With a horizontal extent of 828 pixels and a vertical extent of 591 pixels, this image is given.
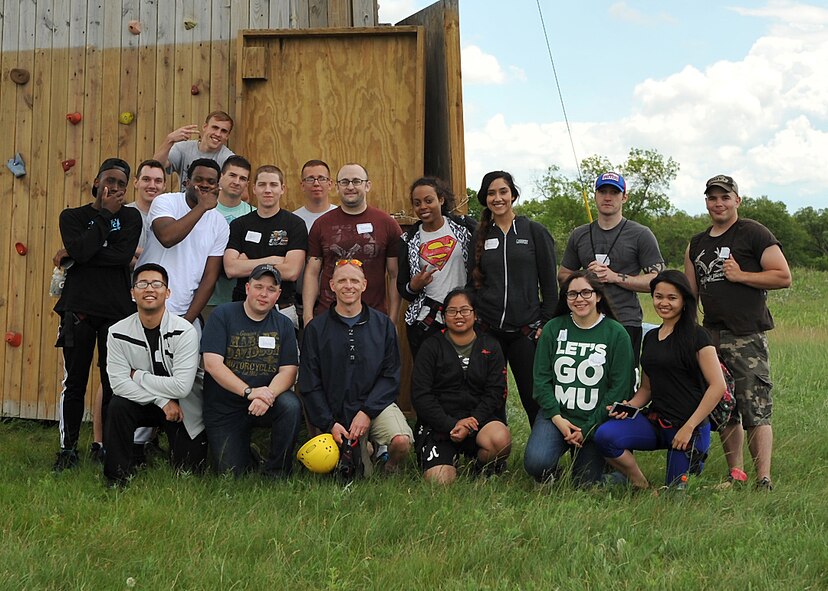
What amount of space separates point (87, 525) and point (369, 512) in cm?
134

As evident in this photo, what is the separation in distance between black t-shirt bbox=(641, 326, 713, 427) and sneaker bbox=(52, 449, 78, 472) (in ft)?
11.6

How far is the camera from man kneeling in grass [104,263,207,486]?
4.95 m

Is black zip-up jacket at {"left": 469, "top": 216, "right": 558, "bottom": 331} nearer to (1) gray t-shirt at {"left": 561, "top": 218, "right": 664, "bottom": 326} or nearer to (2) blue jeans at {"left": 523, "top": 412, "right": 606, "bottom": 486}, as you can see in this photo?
(1) gray t-shirt at {"left": 561, "top": 218, "right": 664, "bottom": 326}

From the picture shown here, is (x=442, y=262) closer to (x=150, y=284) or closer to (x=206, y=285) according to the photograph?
(x=206, y=285)

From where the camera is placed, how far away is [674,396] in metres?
4.86

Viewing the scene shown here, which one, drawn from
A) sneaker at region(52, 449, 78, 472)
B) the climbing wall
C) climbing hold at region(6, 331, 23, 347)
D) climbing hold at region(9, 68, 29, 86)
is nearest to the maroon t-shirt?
sneaker at region(52, 449, 78, 472)

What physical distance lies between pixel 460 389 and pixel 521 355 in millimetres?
473

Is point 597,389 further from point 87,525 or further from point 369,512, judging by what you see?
point 87,525

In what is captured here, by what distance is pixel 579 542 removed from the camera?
3869 millimetres

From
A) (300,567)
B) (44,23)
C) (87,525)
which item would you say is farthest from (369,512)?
(44,23)

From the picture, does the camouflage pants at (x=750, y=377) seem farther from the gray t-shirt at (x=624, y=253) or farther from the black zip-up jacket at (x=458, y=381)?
the black zip-up jacket at (x=458, y=381)

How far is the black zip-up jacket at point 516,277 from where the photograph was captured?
5344 mm

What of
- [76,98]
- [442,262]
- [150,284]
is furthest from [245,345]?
[76,98]

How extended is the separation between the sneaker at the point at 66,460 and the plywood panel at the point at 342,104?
238cm
